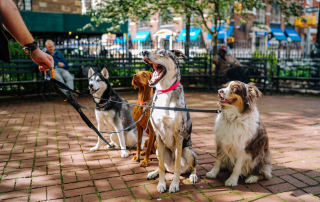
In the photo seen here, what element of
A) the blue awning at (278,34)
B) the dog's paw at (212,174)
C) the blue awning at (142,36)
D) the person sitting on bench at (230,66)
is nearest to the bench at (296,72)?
the person sitting on bench at (230,66)

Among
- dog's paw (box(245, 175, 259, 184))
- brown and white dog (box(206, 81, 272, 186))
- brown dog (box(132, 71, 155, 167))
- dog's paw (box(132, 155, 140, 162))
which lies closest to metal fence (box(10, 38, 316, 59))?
brown dog (box(132, 71, 155, 167))

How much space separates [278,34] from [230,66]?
2835 centimetres

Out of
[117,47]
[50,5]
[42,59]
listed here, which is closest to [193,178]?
[42,59]

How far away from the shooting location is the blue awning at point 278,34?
3341 cm

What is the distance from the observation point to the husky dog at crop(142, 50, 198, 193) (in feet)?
9.29

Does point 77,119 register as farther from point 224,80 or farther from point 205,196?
point 224,80

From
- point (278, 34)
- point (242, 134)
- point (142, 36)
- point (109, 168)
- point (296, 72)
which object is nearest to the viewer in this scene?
point (242, 134)

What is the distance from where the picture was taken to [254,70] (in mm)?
11102

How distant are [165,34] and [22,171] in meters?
30.9

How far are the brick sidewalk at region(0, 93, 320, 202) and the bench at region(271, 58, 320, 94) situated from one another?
183 inches

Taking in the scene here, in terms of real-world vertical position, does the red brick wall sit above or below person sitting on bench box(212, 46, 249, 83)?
above

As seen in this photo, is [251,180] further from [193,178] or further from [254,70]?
[254,70]

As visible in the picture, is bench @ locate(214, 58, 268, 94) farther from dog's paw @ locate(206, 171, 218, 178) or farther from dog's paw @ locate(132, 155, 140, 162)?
dog's paw @ locate(206, 171, 218, 178)

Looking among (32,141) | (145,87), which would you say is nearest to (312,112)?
(145,87)
